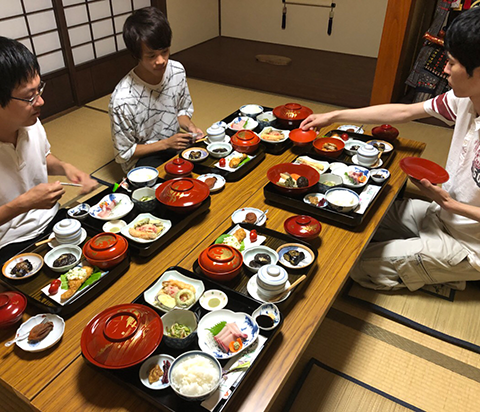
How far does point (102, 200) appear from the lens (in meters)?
1.89

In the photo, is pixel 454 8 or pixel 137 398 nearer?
pixel 137 398

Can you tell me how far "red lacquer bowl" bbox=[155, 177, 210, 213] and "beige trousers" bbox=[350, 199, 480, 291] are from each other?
101 cm

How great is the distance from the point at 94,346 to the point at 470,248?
186cm

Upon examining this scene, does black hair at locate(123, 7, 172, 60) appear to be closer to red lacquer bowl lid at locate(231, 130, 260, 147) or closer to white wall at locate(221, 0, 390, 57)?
red lacquer bowl lid at locate(231, 130, 260, 147)

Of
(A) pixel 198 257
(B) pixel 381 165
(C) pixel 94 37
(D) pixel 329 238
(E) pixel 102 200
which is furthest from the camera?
(C) pixel 94 37

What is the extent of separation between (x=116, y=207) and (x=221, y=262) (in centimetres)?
66

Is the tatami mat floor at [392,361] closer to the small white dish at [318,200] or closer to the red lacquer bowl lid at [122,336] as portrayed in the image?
the small white dish at [318,200]

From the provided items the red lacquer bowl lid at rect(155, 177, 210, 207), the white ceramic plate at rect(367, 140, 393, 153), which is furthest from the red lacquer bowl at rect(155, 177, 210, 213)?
the white ceramic plate at rect(367, 140, 393, 153)

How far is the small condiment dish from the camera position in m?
1.32

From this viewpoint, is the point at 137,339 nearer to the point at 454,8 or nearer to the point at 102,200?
the point at 102,200

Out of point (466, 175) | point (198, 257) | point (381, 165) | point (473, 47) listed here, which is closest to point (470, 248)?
point (466, 175)

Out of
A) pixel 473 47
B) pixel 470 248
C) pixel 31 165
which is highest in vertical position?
pixel 473 47

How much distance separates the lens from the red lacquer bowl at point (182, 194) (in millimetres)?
1779

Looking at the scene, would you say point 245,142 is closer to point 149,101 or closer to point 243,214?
point 243,214
